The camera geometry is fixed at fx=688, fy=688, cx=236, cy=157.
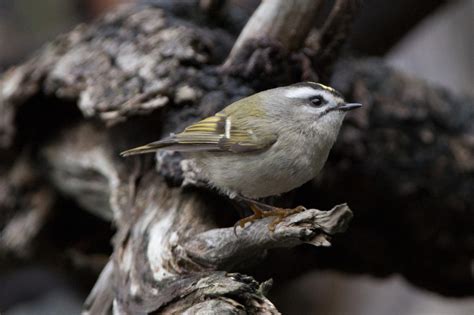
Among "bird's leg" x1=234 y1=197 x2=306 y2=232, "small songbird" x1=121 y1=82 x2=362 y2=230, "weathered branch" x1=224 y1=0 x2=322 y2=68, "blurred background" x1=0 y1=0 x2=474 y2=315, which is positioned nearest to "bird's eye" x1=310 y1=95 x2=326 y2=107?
"small songbird" x1=121 y1=82 x2=362 y2=230

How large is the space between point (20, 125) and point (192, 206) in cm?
138

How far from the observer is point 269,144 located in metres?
2.78

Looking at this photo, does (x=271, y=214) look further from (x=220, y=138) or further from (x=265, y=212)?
(x=220, y=138)

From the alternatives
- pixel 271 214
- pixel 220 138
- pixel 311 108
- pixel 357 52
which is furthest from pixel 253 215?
pixel 357 52

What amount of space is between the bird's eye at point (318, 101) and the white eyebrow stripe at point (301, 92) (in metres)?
0.02

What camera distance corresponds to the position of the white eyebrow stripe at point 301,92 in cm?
288

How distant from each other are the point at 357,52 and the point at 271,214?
2200mm

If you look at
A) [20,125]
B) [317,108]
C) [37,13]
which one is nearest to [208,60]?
[317,108]

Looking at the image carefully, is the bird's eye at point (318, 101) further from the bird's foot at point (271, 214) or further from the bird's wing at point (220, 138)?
the bird's foot at point (271, 214)

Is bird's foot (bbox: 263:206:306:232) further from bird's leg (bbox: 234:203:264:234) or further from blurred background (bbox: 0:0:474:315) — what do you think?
blurred background (bbox: 0:0:474:315)

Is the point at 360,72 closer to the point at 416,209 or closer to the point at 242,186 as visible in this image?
the point at 416,209

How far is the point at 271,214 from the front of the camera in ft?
9.17

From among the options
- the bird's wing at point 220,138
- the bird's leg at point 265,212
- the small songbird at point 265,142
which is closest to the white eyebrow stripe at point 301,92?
the small songbird at point 265,142

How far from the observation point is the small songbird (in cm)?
271
